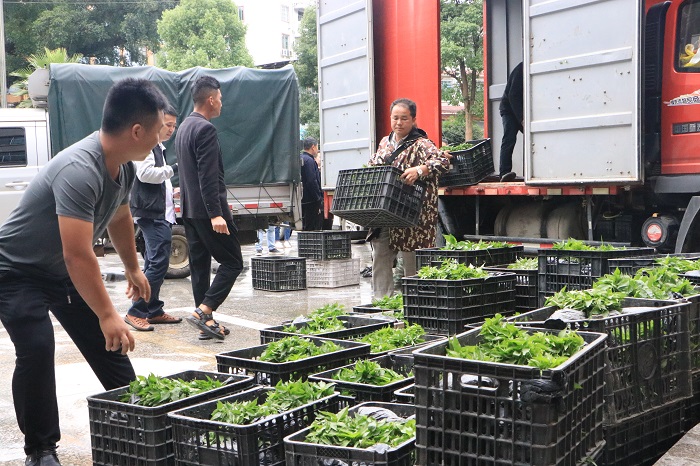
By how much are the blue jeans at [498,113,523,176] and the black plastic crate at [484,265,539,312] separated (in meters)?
5.81

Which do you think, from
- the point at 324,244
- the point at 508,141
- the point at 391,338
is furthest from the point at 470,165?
the point at 391,338

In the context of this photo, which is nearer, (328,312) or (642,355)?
(642,355)

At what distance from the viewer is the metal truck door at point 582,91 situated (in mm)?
8320

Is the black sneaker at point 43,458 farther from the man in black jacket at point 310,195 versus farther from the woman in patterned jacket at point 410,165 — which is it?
the man in black jacket at point 310,195

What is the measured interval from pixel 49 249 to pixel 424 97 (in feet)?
25.7

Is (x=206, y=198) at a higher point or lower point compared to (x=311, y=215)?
higher

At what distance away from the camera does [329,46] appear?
12.2 metres

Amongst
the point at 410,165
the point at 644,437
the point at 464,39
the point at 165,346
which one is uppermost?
the point at 464,39

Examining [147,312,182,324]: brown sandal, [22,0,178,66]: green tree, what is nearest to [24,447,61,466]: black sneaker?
[147,312,182,324]: brown sandal

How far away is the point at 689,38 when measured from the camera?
882cm

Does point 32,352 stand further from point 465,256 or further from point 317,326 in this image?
point 465,256

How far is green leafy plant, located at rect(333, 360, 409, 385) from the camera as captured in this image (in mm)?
3811

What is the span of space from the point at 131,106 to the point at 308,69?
124ft

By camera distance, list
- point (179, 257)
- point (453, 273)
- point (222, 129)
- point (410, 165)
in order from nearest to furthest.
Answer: point (453, 273) → point (410, 165) → point (179, 257) → point (222, 129)
